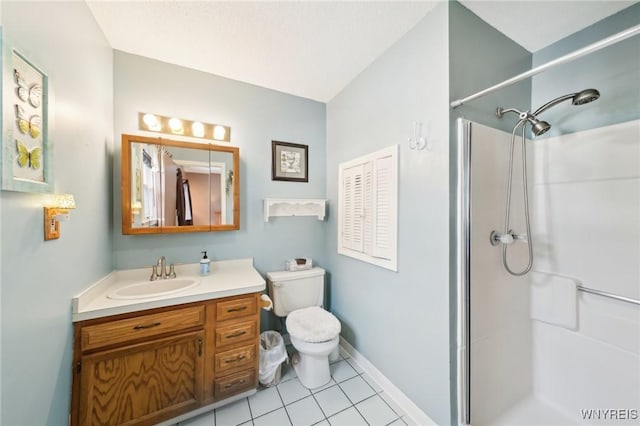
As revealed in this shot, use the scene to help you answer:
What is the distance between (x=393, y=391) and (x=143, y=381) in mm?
1599

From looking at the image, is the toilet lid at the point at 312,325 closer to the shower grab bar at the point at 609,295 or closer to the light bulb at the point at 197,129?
the shower grab bar at the point at 609,295

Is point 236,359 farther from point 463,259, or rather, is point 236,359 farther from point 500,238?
point 500,238

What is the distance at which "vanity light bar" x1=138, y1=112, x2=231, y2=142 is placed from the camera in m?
1.74

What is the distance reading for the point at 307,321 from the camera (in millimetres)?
1856

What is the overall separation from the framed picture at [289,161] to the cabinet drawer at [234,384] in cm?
161

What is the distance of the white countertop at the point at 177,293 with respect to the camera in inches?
47.5

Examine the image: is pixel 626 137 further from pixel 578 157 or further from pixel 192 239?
pixel 192 239

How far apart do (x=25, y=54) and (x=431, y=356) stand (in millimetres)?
2331

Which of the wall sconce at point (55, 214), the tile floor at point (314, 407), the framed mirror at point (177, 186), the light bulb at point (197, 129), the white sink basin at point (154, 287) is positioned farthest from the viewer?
the light bulb at point (197, 129)

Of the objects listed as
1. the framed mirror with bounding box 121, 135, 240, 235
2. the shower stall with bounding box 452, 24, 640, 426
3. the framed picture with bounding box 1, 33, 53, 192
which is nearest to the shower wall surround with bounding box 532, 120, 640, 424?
the shower stall with bounding box 452, 24, 640, 426

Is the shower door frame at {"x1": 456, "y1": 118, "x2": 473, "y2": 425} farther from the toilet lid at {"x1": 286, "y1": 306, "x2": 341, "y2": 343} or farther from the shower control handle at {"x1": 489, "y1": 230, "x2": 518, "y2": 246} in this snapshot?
the toilet lid at {"x1": 286, "y1": 306, "x2": 341, "y2": 343}

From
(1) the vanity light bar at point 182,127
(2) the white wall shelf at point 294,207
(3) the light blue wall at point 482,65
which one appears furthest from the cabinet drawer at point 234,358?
(3) the light blue wall at point 482,65

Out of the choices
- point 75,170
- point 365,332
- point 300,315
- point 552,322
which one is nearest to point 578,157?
point 552,322

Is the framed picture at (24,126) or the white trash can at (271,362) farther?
the white trash can at (271,362)
